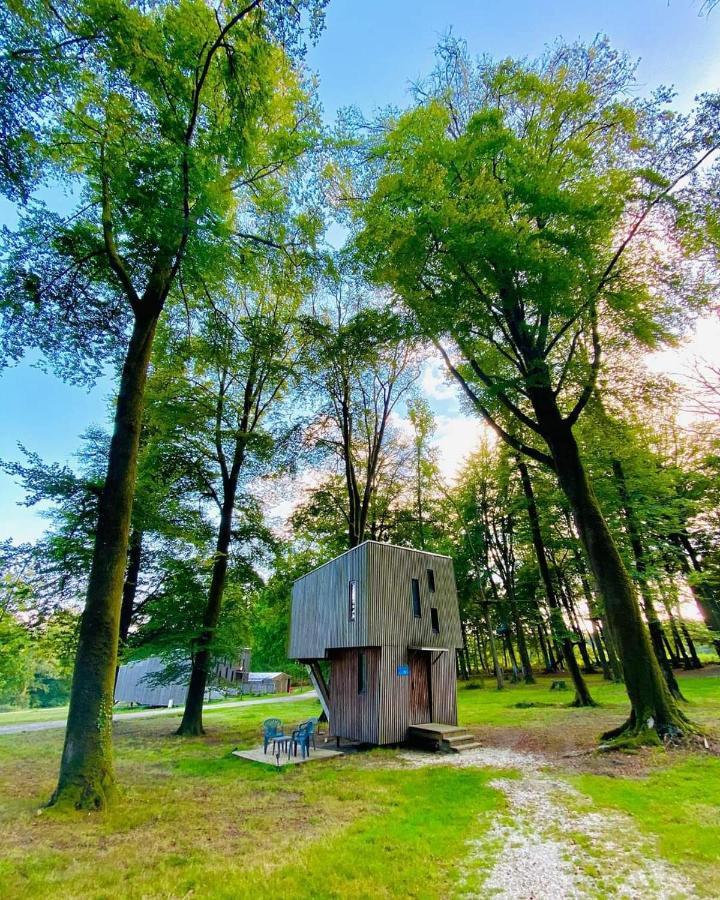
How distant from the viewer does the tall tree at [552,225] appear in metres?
8.88

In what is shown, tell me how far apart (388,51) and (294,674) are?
47.9m

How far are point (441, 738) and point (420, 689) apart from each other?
1.72 metres

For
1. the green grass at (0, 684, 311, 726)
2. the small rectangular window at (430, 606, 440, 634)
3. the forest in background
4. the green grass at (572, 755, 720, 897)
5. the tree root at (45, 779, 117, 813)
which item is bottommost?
the green grass at (0, 684, 311, 726)

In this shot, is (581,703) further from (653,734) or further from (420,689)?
(653,734)

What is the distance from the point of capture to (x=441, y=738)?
34.2 feet

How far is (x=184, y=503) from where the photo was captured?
669 inches

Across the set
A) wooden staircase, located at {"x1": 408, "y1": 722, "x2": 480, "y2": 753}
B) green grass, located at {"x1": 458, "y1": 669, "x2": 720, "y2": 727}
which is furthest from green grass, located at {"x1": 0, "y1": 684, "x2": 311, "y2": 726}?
wooden staircase, located at {"x1": 408, "y1": 722, "x2": 480, "y2": 753}

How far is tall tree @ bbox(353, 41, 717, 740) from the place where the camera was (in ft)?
29.1

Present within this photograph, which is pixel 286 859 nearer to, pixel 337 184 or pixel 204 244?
pixel 204 244

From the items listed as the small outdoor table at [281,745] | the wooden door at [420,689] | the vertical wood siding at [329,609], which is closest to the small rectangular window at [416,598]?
the wooden door at [420,689]

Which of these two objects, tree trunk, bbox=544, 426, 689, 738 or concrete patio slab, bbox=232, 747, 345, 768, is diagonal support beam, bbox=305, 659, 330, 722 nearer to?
concrete patio slab, bbox=232, 747, 345, 768

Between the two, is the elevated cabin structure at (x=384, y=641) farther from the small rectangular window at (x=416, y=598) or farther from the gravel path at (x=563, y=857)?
the gravel path at (x=563, y=857)

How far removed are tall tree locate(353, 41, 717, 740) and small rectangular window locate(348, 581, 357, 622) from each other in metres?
6.13

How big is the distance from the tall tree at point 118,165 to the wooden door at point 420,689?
7871mm
